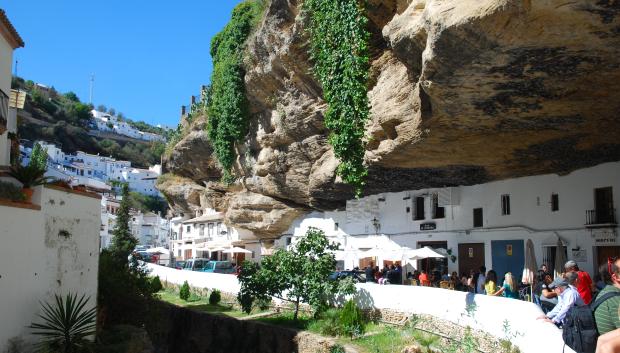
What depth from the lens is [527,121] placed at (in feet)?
45.0

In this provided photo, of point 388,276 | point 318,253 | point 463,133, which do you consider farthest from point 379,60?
point 388,276

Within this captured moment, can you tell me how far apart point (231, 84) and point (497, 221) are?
13.1 m

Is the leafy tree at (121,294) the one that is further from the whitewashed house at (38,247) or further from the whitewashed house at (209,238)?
the whitewashed house at (209,238)

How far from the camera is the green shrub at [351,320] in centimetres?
1580

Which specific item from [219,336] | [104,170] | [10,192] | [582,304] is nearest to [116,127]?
[104,170]

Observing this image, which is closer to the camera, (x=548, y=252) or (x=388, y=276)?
(x=548, y=252)

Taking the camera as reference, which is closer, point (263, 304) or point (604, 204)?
point (604, 204)

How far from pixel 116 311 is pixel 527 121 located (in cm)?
1334

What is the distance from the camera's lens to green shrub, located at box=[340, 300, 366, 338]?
15.8 meters

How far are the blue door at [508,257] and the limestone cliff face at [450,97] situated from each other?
2.46 meters

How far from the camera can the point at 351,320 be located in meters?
16.1

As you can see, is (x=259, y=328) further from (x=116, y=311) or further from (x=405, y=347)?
(x=405, y=347)

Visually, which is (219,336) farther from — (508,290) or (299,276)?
(508,290)

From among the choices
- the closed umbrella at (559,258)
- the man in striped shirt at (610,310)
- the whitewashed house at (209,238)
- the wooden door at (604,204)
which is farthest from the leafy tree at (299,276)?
the whitewashed house at (209,238)
